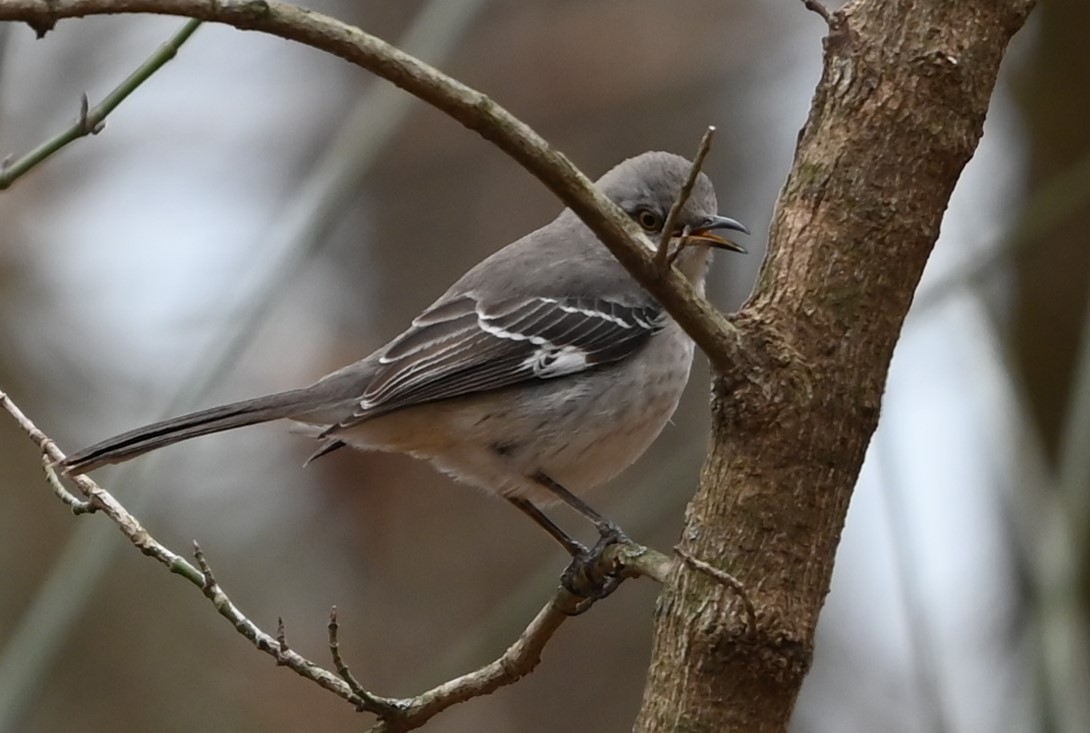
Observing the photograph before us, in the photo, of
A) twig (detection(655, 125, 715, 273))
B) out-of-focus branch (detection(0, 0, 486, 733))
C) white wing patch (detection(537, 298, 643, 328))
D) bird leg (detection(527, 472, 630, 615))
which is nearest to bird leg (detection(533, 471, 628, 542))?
bird leg (detection(527, 472, 630, 615))

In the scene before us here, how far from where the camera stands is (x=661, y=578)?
2363 millimetres

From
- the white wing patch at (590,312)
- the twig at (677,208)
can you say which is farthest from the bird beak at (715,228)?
the twig at (677,208)

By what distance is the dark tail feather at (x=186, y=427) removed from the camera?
338 centimetres

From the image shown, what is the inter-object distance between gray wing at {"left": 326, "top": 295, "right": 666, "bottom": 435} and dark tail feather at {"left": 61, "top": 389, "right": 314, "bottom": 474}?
165 millimetres

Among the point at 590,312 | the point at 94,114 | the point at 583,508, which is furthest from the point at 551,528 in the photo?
the point at 94,114

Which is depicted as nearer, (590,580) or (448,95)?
(448,95)

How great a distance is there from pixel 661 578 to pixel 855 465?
0.38 m

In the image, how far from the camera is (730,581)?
213cm

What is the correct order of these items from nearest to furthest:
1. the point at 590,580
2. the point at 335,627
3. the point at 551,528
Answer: the point at 335,627 → the point at 590,580 → the point at 551,528

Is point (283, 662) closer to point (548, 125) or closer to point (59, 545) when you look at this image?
point (59, 545)

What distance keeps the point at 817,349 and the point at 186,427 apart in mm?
2064

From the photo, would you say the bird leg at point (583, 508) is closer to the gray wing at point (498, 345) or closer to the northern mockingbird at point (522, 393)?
the northern mockingbird at point (522, 393)

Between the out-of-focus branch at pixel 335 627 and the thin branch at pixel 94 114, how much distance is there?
595mm

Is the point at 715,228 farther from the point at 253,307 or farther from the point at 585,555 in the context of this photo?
the point at 253,307
